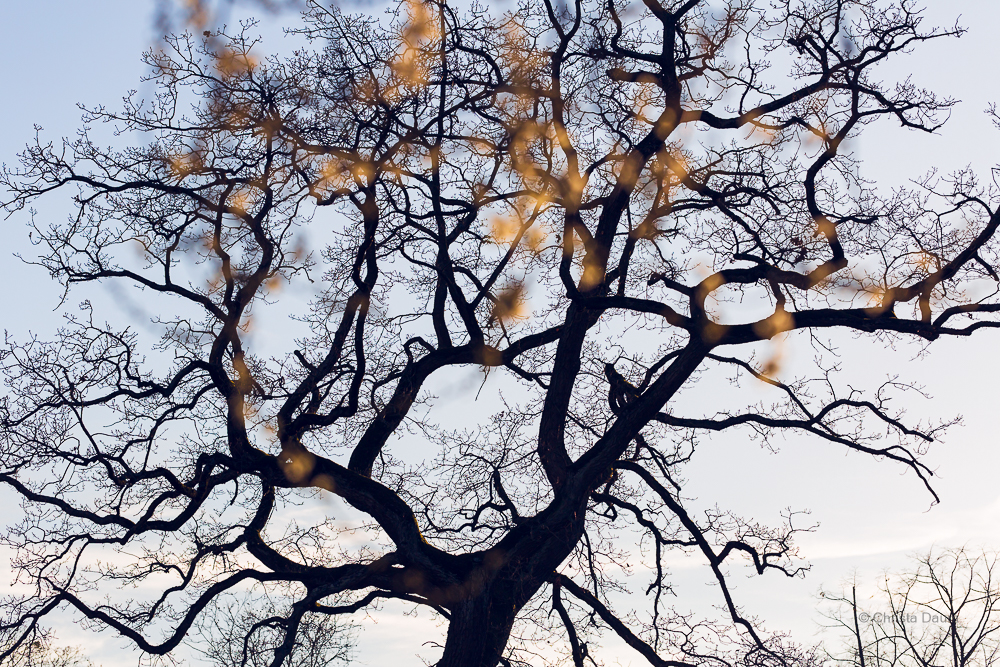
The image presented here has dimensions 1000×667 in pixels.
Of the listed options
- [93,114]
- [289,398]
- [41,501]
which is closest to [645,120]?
[289,398]

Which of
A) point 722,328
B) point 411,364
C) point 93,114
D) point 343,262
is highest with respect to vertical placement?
point 93,114

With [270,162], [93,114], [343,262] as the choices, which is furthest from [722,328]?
[93,114]

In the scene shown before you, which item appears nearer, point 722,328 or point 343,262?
point 722,328

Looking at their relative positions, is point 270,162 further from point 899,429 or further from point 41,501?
point 899,429

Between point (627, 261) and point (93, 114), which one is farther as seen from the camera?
point (627, 261)

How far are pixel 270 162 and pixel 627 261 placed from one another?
4.50 m

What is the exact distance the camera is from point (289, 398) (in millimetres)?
10508

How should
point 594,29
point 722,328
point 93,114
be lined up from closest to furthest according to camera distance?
point 722,328, point 93,114, point 594,29

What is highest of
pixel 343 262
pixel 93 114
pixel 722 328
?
pixel 93 114

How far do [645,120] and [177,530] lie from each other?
25.1 feet

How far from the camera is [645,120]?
11.5 metres

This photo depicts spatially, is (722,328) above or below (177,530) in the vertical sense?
above

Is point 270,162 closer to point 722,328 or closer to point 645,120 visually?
point 645,120

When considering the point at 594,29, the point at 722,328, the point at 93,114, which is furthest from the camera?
the point at 594,29
